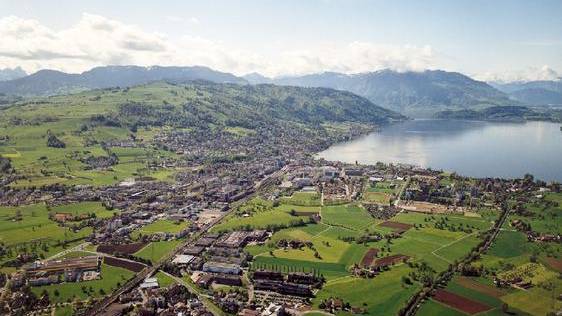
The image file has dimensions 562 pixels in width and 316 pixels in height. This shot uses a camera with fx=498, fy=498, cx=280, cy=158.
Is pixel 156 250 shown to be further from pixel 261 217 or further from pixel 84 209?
pixel 84 209

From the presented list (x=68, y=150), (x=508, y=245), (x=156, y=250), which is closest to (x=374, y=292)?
(x=508, y=245)

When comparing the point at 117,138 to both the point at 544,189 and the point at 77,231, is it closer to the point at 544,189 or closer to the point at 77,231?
the point at 77,231

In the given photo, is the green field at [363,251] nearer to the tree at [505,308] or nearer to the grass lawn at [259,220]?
the grass lawn at [259,220]

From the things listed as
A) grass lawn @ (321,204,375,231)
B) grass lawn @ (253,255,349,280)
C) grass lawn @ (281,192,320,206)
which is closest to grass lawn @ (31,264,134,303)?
grass lawn @ (253,255,349,280)

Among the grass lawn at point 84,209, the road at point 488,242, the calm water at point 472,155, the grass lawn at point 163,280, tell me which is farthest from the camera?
the calm water at point 472,155

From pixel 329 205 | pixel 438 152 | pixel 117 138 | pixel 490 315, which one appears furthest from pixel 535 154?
pixel 117 138

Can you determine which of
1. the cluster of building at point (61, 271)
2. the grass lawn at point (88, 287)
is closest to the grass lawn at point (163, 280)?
the grass lawn at point (88, 287)

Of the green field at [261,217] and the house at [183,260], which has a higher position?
the green field at [261,217]
